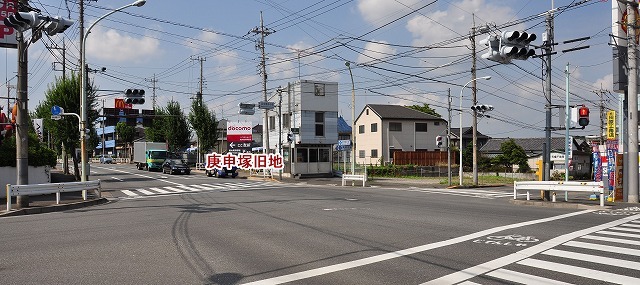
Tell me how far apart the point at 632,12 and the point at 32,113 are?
6478 cm

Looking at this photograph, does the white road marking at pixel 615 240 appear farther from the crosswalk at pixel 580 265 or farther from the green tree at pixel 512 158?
the green tree at pixel 512 158

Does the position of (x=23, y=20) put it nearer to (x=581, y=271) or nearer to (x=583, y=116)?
(x=581, y=271)

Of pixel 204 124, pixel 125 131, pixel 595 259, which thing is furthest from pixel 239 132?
pixel 125 131

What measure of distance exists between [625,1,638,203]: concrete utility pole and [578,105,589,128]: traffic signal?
148 cm

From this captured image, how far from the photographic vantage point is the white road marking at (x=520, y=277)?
6.20 m

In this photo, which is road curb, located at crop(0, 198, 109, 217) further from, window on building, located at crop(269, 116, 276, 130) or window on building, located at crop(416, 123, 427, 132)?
window on building, located at crop(416, 123, 427, 132)

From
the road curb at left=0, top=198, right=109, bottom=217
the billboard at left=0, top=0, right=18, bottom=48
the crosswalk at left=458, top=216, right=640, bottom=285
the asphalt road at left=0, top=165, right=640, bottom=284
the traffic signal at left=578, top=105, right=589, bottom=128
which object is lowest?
the road curb at left=0, top=198, right=109, bottom=217

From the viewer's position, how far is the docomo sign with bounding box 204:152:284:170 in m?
40.7

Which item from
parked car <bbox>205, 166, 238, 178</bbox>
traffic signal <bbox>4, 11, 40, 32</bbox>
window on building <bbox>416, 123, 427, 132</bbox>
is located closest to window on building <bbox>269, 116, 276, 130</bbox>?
parked car <bbox>205, 166, 238, 178</bbox>

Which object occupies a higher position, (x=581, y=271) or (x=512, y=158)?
(x=512, y=158)

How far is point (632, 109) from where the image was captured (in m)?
18.3

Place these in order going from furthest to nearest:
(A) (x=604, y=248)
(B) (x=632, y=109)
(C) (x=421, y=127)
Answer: (C) (x=421, y=127) < (B) (x=632, y=109) < (A) (x=604, y=248)

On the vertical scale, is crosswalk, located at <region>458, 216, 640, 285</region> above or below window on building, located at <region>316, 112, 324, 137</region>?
below

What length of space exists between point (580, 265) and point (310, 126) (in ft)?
118
